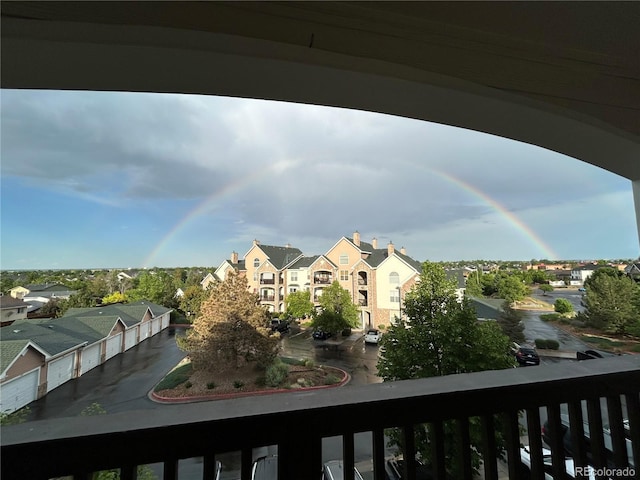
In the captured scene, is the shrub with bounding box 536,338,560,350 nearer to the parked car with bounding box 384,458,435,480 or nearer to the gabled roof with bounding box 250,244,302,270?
the parked car with bounding box 384,458,435,480

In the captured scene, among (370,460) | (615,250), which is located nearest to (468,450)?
(370,460)

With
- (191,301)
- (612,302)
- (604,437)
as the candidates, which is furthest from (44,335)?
(612,302)

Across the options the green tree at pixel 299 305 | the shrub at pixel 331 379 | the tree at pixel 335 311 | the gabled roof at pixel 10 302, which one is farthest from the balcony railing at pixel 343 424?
the green tree at pixel 299 305

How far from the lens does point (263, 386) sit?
1.44m

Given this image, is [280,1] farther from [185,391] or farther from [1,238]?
[185,391]

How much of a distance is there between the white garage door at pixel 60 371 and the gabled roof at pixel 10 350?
0.12m

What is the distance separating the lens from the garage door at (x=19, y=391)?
2.56 feet

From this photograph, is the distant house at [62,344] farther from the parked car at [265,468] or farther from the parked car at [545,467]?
the parked car at [545,467]

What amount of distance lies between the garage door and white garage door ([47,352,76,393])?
35 mm

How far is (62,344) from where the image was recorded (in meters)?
0.97

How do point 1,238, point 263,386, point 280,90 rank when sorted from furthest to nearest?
point 263,386
point 1,238
point 280,90

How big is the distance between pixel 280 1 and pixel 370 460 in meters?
0.99

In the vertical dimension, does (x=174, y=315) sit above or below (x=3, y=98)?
below

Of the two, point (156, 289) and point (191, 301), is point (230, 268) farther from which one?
point (156, 289)
